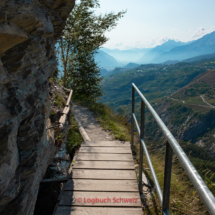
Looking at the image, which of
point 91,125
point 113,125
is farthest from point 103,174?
point 91,125

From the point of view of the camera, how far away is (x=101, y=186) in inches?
110

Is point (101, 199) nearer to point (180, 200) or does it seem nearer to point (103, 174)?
point (103, 174)

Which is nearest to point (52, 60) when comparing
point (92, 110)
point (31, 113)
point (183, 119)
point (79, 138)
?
point (31, 113)

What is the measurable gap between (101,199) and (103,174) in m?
0.56

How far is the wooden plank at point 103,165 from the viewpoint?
3271 millimetres

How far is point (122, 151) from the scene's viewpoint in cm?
387

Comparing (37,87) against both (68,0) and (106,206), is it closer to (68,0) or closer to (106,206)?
(68,0)

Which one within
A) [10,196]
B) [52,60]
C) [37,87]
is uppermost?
[52,60]

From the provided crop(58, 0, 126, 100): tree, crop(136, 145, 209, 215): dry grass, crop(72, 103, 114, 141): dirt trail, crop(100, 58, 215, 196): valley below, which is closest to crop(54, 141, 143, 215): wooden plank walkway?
crop(136, 145, 209, 215): dry grass

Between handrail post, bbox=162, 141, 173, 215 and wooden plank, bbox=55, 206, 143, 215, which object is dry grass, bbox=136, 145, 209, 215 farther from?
→ handrail post, bbox=162, 141, 173, 215

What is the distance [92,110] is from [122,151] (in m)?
4.47

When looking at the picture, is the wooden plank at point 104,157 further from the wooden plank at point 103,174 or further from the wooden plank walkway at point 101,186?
the wooden plank at point 103,174

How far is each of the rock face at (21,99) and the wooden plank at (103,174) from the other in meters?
0.96

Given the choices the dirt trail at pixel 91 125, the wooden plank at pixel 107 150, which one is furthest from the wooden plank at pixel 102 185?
the dirt trail at pixel 91 125
